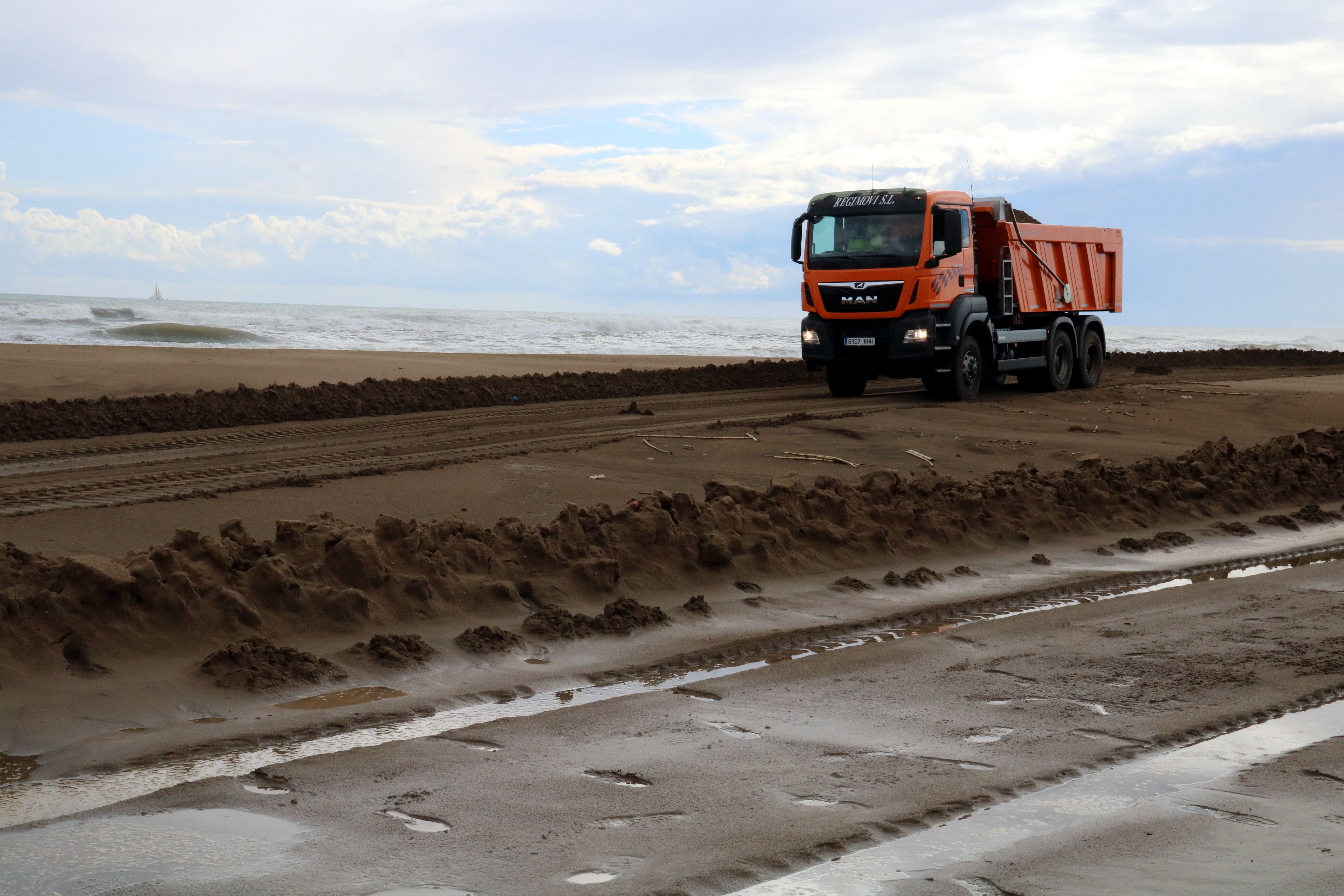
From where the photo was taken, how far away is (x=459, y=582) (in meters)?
6.69

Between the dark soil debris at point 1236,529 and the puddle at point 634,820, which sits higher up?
the dark soil debris at point 1236,529

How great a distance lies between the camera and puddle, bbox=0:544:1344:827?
4.05 metres

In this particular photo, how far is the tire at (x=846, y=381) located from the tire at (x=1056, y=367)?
357 centimetres

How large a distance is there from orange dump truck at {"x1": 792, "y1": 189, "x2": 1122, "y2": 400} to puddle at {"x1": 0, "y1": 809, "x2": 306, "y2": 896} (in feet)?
46.3

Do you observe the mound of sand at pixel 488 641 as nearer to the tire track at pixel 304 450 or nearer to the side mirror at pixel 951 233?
the tire track at pixel 304 450

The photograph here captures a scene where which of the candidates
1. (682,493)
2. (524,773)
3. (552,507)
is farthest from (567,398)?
(524,773)

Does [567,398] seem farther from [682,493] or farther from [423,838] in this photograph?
[423,838]

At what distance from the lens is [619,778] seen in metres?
4.25

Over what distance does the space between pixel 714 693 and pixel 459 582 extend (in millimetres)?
1962

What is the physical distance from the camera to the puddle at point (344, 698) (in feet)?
16.8

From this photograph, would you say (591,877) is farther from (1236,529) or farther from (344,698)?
(1236,529)

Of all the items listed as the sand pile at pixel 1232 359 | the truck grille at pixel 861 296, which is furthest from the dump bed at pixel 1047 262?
the sand pile at pixel 1232 359

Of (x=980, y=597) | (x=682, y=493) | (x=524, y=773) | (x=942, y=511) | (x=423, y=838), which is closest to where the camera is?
(x=423, y=838)

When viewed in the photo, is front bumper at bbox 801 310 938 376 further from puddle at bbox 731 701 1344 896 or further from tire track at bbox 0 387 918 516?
puddle at bbox 731 701 1344 896
